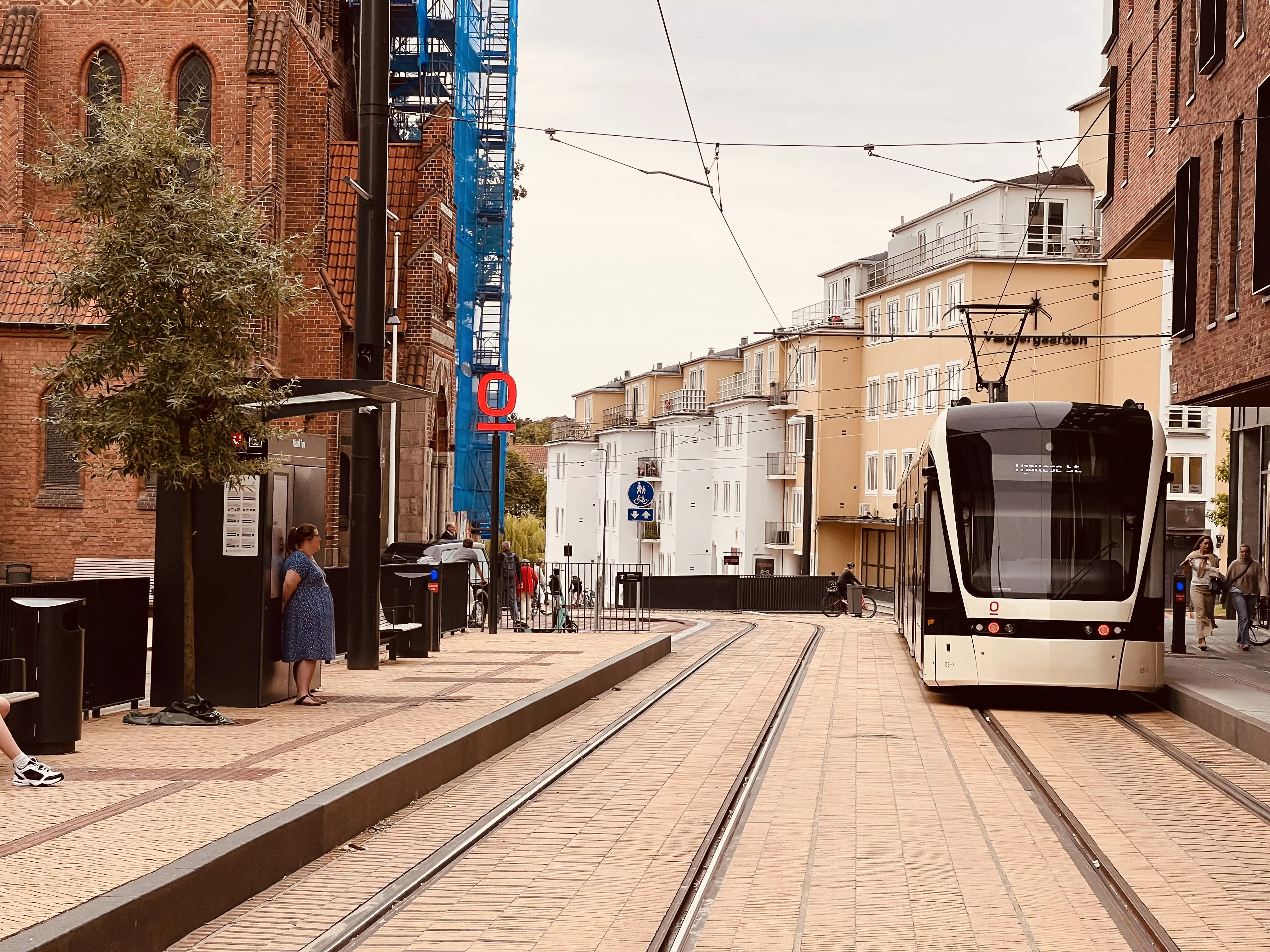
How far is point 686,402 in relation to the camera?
9269cm

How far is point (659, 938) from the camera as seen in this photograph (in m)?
6.70

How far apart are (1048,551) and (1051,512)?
0.42m

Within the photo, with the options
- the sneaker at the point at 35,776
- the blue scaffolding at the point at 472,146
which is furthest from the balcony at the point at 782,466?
the sneaker at the point at 35,776

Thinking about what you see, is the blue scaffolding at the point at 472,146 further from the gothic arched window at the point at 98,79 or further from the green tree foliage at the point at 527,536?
the green tree foliage at the point at 527,536

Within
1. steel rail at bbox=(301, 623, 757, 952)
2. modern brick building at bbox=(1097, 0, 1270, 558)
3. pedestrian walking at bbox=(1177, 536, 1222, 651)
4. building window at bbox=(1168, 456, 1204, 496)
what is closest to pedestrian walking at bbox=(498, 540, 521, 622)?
pedestrian walking at bbox=(1177, 536, 1222, 651)

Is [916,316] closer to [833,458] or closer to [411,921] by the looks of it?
[833,458]

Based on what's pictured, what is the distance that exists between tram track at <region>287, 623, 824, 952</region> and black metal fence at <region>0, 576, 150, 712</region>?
3.49 meters

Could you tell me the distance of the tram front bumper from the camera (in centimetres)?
1689

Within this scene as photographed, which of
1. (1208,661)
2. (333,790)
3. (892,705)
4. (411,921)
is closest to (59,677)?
(333,790)

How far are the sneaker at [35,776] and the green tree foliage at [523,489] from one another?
321 ft

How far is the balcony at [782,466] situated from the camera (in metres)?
77.5

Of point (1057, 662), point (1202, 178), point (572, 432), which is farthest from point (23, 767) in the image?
point (572, 432)

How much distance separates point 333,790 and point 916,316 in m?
58.5

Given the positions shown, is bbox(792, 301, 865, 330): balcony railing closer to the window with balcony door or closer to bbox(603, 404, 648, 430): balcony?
the window with balcony door
